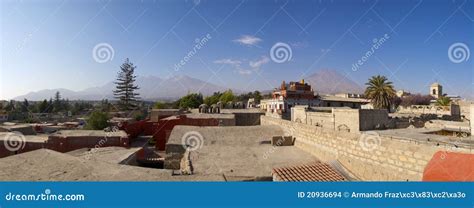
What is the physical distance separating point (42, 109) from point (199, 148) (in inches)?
3222

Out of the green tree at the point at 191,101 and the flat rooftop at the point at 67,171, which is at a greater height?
the green tree at the point at 191,101

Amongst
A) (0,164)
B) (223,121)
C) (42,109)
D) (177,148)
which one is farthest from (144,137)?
(42,109)

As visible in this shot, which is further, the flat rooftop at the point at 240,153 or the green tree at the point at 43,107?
the green tree at the point at 43,107

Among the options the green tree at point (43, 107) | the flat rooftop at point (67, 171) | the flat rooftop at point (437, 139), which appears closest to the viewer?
the flat rooftop at point (67, 171)

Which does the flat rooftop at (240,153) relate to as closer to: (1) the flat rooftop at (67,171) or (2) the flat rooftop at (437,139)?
(1) the flat rooftop at (67,171)

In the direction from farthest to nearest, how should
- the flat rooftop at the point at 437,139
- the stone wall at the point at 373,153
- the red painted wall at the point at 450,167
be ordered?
the flat rooftop at the point at 437,139 → the stone wall at the point at 373,153 → the red painted wall at the point at 450,167

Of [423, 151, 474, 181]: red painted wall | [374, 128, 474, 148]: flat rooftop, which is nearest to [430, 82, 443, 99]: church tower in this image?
[374, 128, 474, 148]: flat rooftop

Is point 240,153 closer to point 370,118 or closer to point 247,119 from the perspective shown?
point 370,118

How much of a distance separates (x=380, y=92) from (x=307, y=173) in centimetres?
2317

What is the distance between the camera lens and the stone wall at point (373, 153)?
5.93 meters

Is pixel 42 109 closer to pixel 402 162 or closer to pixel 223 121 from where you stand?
pixel 223 121

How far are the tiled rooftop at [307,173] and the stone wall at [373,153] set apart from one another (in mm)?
501

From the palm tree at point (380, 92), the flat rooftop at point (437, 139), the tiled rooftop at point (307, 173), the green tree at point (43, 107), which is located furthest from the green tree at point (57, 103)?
the flat rooftop at point (437, 139)

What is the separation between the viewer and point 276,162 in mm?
8992
